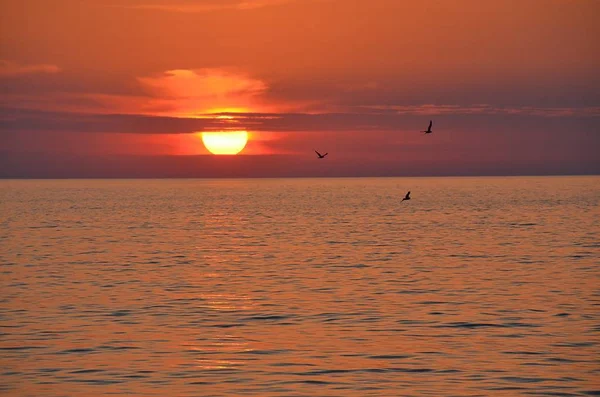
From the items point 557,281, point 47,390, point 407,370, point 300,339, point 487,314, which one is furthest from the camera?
point 557,281

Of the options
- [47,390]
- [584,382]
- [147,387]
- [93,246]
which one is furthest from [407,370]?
[93,246]

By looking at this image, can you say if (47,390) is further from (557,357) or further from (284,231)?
(284,231)

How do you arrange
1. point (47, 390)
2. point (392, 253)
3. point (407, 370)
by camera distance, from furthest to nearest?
1. point (392, 253)
2. point (407, 370)
3. point (47, 390)

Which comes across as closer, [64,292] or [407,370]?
[407,370]

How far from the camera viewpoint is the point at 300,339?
29250 mm

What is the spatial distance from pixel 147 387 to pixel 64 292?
1818 cm

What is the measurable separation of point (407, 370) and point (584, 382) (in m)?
4.48

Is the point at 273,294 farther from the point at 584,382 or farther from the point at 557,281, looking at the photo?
the point at 584,382

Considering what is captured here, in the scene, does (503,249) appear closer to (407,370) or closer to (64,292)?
(64,292)

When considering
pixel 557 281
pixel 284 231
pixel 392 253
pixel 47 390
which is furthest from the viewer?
pixel 284 231

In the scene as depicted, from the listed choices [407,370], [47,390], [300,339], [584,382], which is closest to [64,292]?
[300,339]

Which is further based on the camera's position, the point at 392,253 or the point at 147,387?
the point at 392,253

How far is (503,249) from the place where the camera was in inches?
2451

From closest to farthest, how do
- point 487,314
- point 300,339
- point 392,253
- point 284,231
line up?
point 300,339
point 487,314
point 392,253
point 284,231
